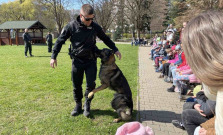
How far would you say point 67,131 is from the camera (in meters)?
3.29

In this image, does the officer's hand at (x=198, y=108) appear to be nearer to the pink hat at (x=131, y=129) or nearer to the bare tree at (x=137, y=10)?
the pink hat at (x=131, y=129)

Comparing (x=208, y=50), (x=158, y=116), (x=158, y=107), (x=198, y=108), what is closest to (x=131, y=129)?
(x=208, y=50)

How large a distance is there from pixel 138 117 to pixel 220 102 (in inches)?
113

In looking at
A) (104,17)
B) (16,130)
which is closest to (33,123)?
(16,130)

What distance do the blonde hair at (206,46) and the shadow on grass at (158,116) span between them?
2873 millimetres

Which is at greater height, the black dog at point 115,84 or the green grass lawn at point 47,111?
the black dog at point 115,84

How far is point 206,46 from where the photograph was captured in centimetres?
111

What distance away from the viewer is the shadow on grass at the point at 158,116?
3.85 metres

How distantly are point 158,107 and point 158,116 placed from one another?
54 centimetres

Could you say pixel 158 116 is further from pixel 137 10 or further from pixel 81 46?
pixel 137 10

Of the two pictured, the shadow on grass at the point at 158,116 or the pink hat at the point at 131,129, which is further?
the shadow on grass at the point at 158,116

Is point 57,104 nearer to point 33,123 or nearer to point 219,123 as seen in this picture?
point 33,123

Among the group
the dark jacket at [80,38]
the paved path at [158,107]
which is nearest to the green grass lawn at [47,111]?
the paved path at [158,107]

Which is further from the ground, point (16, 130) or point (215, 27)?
point (215, 27)
